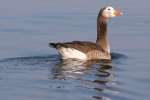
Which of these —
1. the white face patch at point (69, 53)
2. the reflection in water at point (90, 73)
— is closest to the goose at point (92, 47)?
the white face patch at point (69, 53)

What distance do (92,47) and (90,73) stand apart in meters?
2.75

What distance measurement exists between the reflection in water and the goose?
0.72 feet

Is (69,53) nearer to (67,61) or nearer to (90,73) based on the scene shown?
(67,61)

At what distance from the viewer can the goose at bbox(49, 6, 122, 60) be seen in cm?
1806

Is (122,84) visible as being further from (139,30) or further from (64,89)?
(139,30)

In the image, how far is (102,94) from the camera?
536 inches

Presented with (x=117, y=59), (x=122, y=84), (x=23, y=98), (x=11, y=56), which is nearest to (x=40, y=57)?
(x=11, y=56)

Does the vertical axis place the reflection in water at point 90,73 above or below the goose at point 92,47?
below

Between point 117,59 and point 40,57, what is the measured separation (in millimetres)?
2155

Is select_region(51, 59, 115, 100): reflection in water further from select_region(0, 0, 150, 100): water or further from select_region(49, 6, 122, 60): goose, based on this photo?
select_region(49, 6, 122, 60): goose

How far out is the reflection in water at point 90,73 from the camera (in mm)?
14211

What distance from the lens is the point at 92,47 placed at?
18688 millimetres

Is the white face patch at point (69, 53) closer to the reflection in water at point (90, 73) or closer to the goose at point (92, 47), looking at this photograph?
the goose at point (92, 47)

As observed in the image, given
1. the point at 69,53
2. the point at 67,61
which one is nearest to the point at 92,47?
the point at 69,53
